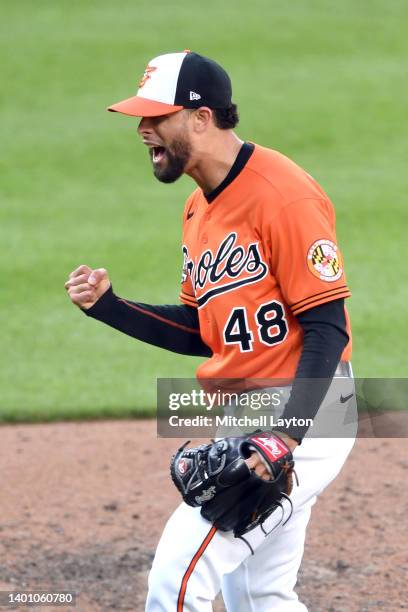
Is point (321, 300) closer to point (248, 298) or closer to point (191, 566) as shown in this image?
point (248, 298)

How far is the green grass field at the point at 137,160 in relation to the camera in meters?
8.18

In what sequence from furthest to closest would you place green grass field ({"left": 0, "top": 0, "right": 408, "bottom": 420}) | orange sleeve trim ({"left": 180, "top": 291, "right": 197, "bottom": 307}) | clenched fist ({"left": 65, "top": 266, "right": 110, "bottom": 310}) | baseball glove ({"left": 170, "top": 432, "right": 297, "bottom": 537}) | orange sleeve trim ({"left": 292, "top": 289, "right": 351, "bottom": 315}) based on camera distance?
1. green grass field ({"left": 0, "top": 0, "right": 408, "bottom": 420})
2. orange sleeve trim ({"left": 180, "top": 291, "right": 197, "bottom": 307})
3. clenched fist ({"left": 65, "top": 266, "right": 110, "bottom": 310})
4. orange sleeve trim ({"left": 292, "top": 289, "right": 351, "bottom": 315})
5. baseball glove ({"left": 170, "top": 432, "right": 297, "bottom": 537})

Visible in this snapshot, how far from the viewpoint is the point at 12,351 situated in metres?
8.32

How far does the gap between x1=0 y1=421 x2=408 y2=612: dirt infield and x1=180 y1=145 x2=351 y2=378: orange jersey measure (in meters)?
1.58

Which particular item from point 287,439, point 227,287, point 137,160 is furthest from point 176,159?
point 137,160

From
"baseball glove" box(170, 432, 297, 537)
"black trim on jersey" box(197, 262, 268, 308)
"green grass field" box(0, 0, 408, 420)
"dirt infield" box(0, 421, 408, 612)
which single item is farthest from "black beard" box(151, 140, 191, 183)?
"green grass field" box(0, 0, 408, 420)

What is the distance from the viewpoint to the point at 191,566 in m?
3.19

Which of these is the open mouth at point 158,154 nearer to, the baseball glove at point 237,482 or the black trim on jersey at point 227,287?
the black trim on jersey at point 227,287

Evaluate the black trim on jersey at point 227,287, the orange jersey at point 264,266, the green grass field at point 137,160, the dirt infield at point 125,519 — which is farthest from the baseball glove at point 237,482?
the green grass field at point 137,160

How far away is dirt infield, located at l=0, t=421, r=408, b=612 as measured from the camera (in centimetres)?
473

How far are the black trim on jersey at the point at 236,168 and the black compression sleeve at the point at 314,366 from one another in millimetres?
511

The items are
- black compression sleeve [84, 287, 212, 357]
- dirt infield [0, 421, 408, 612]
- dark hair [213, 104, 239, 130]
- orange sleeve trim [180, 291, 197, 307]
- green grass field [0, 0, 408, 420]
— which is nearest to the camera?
dark hair [213, 104, 239, 130]

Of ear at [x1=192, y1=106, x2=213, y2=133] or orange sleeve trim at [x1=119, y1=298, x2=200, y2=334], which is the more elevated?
ear at [x1=192, y1=106, x2=213, y2=133]

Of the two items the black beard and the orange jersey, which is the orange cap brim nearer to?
the black beard
